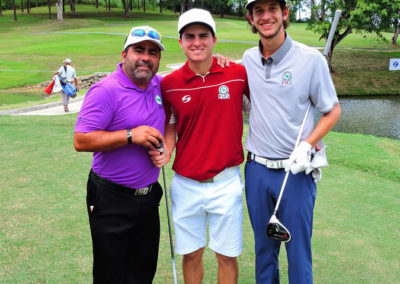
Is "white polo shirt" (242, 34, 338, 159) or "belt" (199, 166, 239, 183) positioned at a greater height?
"white polo shirt" (242, 34, 338, 159)

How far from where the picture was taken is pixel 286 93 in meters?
2.98

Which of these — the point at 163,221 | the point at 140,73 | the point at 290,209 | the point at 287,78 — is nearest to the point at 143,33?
the point at 140,73

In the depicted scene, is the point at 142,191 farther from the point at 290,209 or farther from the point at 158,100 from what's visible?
the point at 290,209

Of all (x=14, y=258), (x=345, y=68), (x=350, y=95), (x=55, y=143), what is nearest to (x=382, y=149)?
(x=55, y=143)

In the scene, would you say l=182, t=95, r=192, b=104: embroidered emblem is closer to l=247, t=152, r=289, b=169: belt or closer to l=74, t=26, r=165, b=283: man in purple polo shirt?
l=74, t=26, r=165, b=283: man in purple polo shirt

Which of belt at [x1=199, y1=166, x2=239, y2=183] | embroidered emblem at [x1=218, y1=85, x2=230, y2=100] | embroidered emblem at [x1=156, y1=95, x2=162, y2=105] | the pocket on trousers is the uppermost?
embroidered emblem at [x1=218, y1=85, x2=230, y2=100]

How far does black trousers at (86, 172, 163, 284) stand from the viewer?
306 cm

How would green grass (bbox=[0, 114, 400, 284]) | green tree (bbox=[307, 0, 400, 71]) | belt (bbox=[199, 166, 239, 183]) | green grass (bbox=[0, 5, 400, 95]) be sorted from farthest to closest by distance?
green grass (bbox=[0, 5, 400, 95]) → green tree (bbox=[307, 0, 400, 71]) → green grass (bbox=[0, 114, 400, 284]) → belt (bbox=[199, 166, 239, 183])

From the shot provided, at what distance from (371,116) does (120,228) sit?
18094 mm

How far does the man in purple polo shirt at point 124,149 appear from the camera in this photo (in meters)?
2.83

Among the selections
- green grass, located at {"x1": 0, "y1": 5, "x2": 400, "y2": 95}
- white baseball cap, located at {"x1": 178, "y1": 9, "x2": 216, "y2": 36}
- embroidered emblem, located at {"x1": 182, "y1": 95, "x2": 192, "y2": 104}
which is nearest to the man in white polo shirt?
white baseball cap, located at {"x1": 178, "y1": 9, "x2": 216, "y2": 36}

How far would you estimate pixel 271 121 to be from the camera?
3043mm

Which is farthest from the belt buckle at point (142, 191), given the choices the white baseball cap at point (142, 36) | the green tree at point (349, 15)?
the green tree at point (349, 15)

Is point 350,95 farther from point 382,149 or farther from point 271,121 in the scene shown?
point 271,121
